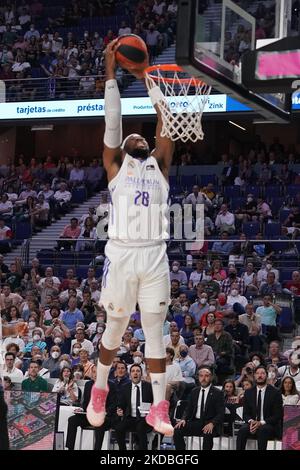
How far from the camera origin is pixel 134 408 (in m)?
12.4

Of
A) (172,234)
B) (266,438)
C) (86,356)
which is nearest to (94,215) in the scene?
(172,234)

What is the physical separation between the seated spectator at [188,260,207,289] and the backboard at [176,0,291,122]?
924cm

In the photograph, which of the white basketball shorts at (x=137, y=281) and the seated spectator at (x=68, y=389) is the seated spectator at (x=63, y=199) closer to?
the seated spectator at (x=68, y=389)

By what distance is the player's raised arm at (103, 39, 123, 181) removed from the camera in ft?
24.3

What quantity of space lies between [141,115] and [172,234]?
4.09 meters

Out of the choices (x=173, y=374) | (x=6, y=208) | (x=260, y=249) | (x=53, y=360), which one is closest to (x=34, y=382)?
(x=53, y=360)

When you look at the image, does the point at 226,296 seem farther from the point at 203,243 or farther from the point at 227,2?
the point at 227,2

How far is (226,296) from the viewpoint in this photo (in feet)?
53.7

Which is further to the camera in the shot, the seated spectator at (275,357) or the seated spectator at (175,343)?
the seated spectator at (175,343)

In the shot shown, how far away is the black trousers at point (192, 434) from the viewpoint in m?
11.9

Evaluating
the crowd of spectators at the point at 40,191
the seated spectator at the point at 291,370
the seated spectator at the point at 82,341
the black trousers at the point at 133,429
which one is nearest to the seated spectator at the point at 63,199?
the crowd of spectators at the point at 40,191

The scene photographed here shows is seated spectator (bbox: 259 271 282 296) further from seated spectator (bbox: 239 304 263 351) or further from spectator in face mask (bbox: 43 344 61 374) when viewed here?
spectator in face mask (bbox: 43 344 61 374)

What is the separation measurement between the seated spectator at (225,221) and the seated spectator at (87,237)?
101 inches

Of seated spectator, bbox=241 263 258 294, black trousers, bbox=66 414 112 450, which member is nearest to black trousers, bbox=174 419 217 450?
black trousers, bbox=66 414 112 450
